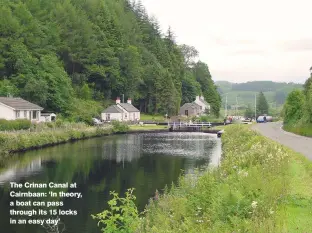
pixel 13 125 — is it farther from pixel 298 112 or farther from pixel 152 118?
pixel 152 118

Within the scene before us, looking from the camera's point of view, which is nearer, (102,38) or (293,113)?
(293,113)

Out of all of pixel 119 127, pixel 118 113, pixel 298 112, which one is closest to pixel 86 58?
pixel 118 113

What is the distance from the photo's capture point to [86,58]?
3531 inches

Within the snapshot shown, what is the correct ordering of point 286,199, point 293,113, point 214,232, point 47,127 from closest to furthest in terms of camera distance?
1. point 214,232
2. point 286,199
3. point 293,113
4. point 47,127

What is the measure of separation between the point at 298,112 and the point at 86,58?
188 ft

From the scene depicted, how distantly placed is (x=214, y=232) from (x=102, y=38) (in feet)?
298

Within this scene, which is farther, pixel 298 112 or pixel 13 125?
pixel 13 125

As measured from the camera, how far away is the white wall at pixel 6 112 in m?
49.8

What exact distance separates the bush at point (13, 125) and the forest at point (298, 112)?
1114 inches

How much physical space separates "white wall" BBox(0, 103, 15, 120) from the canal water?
409 inches

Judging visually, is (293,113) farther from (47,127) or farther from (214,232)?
(214,232)

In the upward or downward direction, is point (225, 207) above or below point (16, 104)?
below

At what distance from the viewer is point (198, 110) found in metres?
115

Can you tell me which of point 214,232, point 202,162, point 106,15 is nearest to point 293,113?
point 202,162
